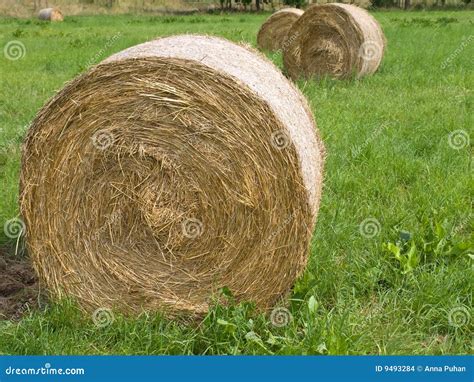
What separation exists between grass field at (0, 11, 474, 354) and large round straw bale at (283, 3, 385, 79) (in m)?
2.45

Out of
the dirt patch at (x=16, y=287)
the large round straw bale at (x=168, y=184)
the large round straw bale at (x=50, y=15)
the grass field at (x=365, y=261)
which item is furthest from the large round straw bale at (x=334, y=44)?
the large round straw bale at (x=50, y=15)

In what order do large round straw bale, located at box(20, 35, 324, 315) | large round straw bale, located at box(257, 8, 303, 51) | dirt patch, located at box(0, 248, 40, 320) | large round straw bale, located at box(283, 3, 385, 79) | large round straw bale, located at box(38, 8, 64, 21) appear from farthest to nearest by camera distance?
large round straw bale, located at box(38, 8, 64, 21) < large round straw bale, located at box(257, 8, 303, 51) < large round straw bale, located at box(283, 3, 385, 79) < dirt patch, located at box(0, 248, 40, 320) < large round straw bale, located at box(20, 35, 324, 315)

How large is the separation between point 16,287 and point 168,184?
1.43m

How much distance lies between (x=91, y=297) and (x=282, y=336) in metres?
1.28

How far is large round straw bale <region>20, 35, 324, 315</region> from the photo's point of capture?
13.1 ft

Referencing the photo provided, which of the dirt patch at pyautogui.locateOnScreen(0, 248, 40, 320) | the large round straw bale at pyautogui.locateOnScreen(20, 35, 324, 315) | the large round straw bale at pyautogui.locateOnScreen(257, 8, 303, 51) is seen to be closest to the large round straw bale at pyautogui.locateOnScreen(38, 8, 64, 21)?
the large round straw bale at pyautogui.locateOnScreen(257, 8, 303, 51)

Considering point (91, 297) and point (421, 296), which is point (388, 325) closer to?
point (421, 296)

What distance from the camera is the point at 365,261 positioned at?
15.6 ft

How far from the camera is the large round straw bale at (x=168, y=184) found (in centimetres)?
400

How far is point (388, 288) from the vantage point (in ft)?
14.9

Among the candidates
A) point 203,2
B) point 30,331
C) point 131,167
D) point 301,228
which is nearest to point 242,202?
point 301,228

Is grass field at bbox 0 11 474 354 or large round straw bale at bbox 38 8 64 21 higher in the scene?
large round straw bale at bbox 38 8 64 21

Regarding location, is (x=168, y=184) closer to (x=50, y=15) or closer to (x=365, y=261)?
(x=365, y=261)

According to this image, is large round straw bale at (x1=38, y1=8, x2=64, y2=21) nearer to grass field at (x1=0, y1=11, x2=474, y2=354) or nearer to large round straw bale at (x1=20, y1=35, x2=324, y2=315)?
grass field at (x1=0, y1=11, x2=474, y2=354)
